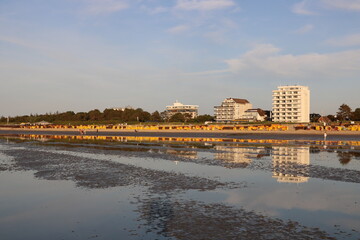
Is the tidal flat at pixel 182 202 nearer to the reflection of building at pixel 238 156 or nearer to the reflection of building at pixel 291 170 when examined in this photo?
the reflection of building at pixel 291 170

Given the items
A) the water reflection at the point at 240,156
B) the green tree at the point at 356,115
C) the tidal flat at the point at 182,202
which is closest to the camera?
the tidal flat at the point at 182,202

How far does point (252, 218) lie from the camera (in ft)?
43.2

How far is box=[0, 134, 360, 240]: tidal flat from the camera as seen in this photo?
38.8 ft

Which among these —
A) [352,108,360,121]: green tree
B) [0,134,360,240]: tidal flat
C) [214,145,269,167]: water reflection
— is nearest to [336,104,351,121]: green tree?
[352,108,360,121]: green tree

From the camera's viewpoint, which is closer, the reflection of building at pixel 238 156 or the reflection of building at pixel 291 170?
the reflection of building at pixel 291 170

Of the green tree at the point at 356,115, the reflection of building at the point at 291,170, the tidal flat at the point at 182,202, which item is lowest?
the tidal flat at the point at 182,202

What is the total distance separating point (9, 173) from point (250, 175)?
648 inches

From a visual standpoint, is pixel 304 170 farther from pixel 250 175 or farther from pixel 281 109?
pixel 281 109

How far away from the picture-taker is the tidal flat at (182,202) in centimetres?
1184

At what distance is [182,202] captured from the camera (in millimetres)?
15602

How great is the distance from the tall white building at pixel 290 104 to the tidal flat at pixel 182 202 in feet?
562

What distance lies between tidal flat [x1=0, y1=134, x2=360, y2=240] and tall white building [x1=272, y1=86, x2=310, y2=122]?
171185 mm

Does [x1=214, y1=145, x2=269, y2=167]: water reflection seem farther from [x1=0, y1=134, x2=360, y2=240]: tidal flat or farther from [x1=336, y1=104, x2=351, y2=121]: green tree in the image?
[x1=336, y1=104, x2=351, y2=121]: green tree

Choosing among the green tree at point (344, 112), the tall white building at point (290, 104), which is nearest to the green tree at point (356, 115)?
the green tree at point (344, 112)
